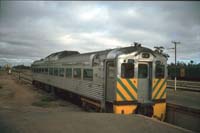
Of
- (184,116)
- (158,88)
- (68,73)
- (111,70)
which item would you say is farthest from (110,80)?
(68,73)

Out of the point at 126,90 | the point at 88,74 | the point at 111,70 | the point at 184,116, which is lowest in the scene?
the point at 184,116

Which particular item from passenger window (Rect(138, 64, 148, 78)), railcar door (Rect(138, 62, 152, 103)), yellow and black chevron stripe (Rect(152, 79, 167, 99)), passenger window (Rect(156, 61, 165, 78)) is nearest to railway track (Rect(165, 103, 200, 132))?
yellow and black chevron stripe (Rect(152, 79, 167, 99))

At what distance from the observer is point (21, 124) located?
6.32 metres

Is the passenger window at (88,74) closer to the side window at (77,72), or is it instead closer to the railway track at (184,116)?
the side window at (77,72)

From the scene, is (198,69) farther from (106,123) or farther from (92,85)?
(106,123)

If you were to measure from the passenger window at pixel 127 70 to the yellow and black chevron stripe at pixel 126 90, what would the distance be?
0.20 m

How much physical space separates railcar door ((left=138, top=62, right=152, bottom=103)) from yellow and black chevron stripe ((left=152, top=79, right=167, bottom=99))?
8.6 inches

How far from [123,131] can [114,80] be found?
332 cm

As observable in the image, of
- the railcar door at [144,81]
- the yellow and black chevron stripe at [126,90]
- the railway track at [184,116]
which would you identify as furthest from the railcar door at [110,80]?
the railway track at [184,116]

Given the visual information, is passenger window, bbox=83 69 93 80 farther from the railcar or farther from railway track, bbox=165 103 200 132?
railway track, bbox=165 103 200 132

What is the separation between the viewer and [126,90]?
29.7ft

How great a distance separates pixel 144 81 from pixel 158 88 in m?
0.75

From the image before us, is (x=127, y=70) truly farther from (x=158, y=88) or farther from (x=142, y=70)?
(x=158, y=88)

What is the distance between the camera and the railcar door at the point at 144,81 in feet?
31.3
